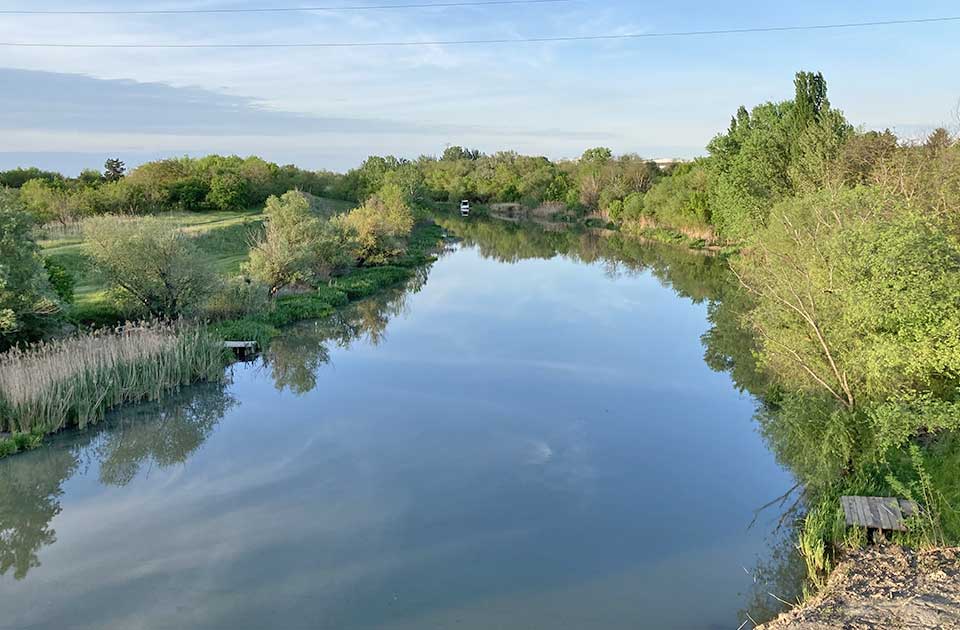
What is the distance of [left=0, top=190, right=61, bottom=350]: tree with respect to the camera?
1327 centimetres

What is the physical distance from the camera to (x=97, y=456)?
12359mm

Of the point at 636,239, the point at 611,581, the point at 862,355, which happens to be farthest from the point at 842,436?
the point at 636,239

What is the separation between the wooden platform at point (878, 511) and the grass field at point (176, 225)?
53.3 feet

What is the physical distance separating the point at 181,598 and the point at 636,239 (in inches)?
1811

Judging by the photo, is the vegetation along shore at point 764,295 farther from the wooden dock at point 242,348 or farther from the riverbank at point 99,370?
the wooden dock at point 242,348

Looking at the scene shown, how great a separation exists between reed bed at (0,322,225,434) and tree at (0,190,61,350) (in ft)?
1.63

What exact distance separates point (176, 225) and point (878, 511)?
20498mm

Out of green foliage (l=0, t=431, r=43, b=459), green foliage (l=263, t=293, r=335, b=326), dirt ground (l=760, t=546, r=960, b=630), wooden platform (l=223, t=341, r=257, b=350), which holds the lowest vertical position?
green foliage (l=0, t=431, r=43, b=459)

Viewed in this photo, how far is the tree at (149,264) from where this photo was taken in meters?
18.0

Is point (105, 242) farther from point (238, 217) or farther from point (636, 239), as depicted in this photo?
point (636, 239)

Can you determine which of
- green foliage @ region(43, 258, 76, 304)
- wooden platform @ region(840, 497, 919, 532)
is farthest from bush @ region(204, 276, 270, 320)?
wooden platform @ region(840, 497, 919, 532)

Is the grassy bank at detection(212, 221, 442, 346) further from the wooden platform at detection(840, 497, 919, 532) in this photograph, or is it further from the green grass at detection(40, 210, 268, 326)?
the wooden platform at detection(840, 497, 919, 532)

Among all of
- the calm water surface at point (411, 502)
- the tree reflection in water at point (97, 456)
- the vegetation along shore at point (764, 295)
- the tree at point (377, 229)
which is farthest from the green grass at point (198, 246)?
the tree at point (377, 229)

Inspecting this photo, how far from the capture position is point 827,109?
33969 millimetres
